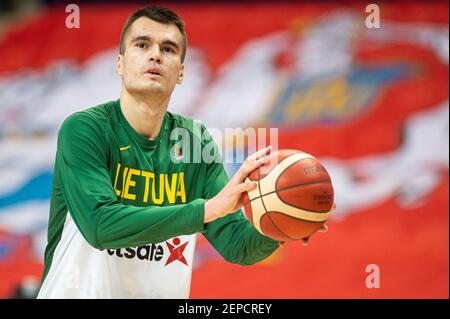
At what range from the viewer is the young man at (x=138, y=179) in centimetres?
386

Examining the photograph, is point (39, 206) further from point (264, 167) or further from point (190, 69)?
point (264, 167)

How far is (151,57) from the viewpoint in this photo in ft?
13.2

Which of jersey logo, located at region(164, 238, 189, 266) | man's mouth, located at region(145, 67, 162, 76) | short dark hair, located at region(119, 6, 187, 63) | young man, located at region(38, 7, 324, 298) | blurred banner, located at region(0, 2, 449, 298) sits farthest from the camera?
blurred banner, located at region(0, 2, 449, 298)

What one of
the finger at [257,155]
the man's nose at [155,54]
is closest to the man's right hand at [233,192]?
the finger at [257,155]

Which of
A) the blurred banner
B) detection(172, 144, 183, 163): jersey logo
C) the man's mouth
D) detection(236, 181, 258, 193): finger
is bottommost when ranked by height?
detection(236, 181, 258, 193): finger

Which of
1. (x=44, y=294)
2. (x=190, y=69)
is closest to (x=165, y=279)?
(x=44, y=294)

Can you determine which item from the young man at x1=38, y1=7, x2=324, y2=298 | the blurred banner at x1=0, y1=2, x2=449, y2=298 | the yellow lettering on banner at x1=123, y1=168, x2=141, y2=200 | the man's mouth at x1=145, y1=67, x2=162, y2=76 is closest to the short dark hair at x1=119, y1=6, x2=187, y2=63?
the young man at x1=38, y1=7, x2=324, y2=298

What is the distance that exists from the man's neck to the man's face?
0.05 m

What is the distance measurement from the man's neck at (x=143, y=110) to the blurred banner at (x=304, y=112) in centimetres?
434

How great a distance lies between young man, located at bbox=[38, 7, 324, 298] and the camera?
3.86 m

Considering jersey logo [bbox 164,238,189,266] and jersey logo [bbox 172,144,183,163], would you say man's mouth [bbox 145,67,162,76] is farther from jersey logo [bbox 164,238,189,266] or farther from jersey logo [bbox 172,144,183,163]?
jersey logo [bbox 164,238,189,266]

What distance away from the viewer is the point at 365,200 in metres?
9.02

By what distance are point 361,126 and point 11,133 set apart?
5279mm

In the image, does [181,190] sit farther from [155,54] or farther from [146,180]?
[155,54]
